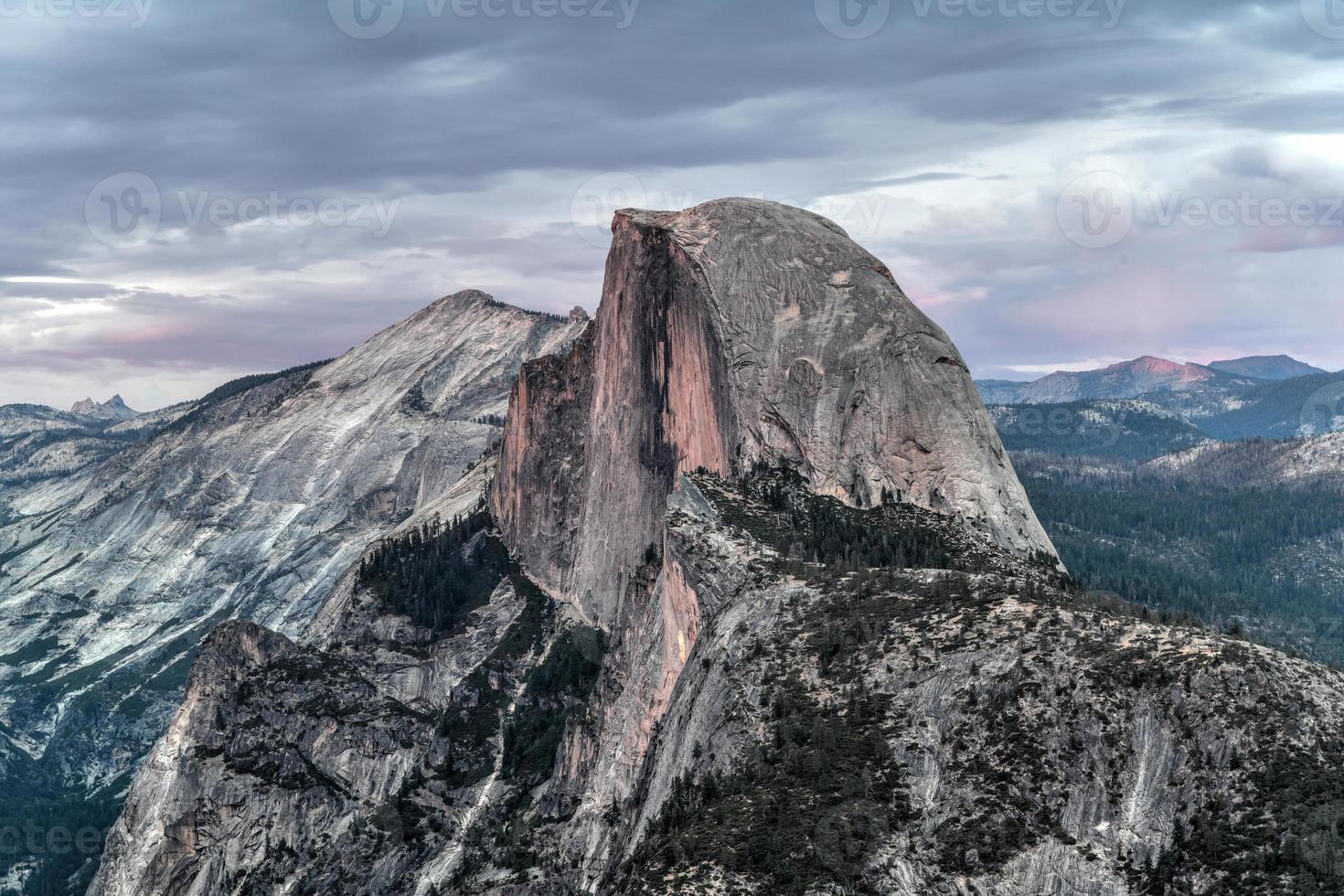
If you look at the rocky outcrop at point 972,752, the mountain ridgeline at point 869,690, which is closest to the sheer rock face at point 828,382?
the mountain ridgeline at point 869,690

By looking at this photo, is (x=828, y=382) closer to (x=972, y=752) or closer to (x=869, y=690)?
(x=869, y=690)

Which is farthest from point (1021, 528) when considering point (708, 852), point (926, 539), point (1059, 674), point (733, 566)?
point (708, 852)

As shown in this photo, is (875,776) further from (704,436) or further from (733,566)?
(704,436)

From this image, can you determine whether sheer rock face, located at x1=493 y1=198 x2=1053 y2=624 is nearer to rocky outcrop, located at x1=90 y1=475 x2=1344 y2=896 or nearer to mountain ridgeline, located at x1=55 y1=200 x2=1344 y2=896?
mountain ridgeline, located at x1=55 y1=200 x2=1344 y2=896

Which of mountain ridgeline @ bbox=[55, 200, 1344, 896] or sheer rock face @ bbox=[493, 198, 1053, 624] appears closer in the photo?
mountain ridgeline @ bbox=[55, 200, 1344, 896]

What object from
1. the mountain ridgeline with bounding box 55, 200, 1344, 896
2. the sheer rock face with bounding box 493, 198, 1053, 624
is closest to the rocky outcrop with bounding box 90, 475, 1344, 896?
the mountain ridgeline with bounding box 55, 200, 1344, 896

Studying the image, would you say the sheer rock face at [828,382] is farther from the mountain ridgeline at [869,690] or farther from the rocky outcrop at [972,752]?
the rocky outcrop at [972,752]

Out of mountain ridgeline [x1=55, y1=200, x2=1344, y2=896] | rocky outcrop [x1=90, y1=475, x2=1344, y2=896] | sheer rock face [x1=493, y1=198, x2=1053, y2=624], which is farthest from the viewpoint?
sheer rock face [x1=493, y1=198, x2=1053, y2=624]

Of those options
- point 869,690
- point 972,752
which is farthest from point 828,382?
point 972,752

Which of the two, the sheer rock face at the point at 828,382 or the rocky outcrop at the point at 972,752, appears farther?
the sheer rock face at the point at 828,382

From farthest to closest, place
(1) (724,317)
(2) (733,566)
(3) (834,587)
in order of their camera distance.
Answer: (1) (724,317), (2) (733,566), (3) (834,587)

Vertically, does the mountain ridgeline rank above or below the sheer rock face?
below
